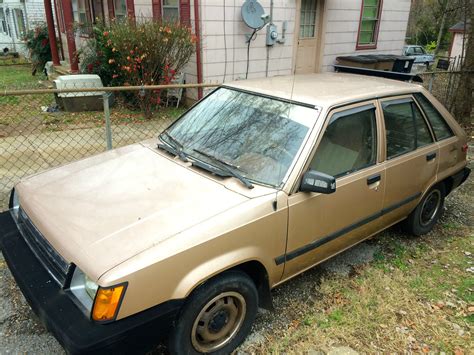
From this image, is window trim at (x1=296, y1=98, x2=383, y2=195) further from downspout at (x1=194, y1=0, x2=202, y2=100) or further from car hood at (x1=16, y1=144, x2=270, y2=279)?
downspout at (x1=194, y1=0, x2=202, y2=100)

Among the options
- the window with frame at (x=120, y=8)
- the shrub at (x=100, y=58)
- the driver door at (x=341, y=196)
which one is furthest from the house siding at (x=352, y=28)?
the driver door at (x=341, y=196)

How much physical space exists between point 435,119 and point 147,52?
18.1ft

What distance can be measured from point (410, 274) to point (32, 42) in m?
15.0

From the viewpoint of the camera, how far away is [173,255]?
2100mm

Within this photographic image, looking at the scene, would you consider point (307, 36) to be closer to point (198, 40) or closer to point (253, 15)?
point (253, 15)

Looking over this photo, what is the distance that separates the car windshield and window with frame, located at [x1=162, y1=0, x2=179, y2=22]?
637 centimetres

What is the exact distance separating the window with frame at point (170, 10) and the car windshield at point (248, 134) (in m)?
6.37

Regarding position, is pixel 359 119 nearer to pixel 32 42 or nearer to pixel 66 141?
pixel 66 141

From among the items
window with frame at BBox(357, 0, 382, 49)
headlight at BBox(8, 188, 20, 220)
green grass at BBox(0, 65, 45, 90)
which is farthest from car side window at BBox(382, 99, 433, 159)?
green grass at BBox(0, 65, 45, 90)

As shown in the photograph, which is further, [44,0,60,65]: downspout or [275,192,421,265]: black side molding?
[44,0,60,65]: downspout

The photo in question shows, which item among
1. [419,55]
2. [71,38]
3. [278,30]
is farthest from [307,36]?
[419,55]

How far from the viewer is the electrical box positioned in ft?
30.6

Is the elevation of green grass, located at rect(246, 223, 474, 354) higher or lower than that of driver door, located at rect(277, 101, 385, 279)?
lower

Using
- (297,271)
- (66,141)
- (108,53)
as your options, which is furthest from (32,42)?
(297,271)
